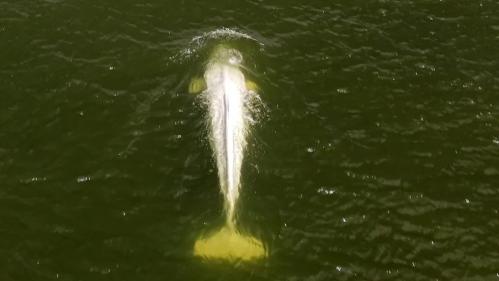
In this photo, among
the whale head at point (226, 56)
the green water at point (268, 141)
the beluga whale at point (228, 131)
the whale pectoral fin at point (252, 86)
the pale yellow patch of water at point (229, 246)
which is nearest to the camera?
the pale yellow patch of water at point (229, 246)

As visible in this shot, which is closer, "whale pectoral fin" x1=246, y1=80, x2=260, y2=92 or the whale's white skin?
the whale's white skin

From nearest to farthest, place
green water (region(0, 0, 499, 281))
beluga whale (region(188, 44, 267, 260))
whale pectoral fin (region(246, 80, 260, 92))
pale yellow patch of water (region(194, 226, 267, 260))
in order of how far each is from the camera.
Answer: pale yellow patch of water (region(194, 226, 267, 260)) → beluga whale (region(188, 44, 267, 260)) → green water (region(0, 0, 499, 281)) → whale pectoral fin (region(246, 80, 260, 92))

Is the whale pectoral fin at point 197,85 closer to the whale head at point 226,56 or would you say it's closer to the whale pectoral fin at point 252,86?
the whale head at point 226,56

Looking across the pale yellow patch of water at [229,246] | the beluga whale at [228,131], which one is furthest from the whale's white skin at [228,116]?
the pale yellow patch of water at [229,246]

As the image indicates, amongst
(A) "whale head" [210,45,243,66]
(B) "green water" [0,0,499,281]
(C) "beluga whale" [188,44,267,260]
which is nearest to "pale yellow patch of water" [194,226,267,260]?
(C) "beluga whale" [188,44,267,260]

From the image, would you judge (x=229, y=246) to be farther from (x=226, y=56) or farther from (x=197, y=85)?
(x=226, y=56)

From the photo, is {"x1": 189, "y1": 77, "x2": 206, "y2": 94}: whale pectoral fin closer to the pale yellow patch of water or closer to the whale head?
the whale head

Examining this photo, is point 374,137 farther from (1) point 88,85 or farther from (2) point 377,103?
(1) point 88,85

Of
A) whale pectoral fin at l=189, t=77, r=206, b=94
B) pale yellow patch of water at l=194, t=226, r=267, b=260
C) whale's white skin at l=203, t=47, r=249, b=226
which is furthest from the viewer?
whale pectoral fin at l=189, t=77, r=206, b=94
